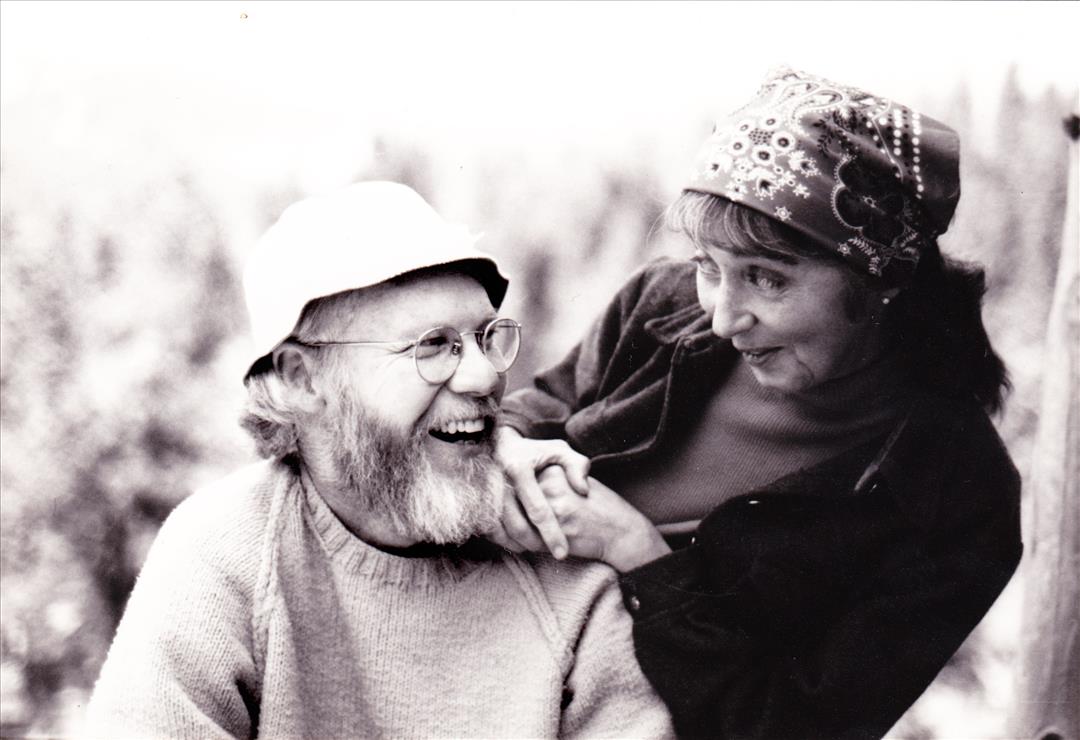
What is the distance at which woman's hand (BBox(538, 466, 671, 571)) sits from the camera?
248 centimetres

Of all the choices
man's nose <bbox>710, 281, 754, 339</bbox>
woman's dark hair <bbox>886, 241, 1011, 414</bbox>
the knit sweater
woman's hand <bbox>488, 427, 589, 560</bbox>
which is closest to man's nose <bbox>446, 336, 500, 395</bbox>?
woman's hand <bbox>488, 427, 589, 560</bbox>

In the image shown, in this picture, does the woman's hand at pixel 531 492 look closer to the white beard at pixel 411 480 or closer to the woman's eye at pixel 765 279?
the white beard at pixel 411 480

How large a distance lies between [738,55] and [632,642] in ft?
4.72

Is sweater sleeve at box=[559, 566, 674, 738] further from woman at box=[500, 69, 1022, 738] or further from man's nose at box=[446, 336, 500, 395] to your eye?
man's nose at box=[446, 336, 500, 395]

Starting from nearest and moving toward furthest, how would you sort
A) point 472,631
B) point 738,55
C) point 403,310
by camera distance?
point 403,310 → point 472,631 → point 738,55

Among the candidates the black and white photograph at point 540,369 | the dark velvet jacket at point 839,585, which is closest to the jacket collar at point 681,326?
the black and white photograph at point 540,369

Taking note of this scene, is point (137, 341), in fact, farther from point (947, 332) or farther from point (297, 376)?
point (947, 332)

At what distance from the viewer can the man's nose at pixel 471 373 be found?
2.33 meters

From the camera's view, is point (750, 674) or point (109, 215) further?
point (109, 215)

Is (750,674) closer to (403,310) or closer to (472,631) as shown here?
(472,631)

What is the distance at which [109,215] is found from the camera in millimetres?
2779

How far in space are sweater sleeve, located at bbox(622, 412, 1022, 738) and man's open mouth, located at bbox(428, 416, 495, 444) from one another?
0.49 meters

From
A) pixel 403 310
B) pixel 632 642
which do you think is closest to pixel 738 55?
pixel 403 310

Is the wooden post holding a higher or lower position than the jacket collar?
lower
